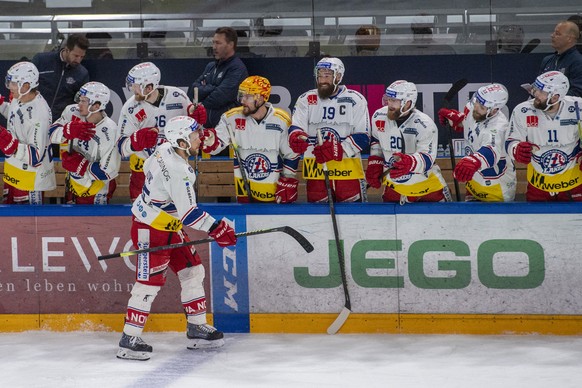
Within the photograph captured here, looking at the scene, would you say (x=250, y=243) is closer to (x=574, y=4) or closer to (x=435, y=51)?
(x=435, y=51)

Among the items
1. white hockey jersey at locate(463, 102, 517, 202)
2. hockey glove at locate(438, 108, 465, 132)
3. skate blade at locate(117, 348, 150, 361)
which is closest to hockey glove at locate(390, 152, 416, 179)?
white hockey jersey at locate(463, 102, 517, 202)

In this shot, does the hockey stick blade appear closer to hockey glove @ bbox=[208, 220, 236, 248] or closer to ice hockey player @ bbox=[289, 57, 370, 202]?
ice hockey player @ bbox=[289, 57, 370, 202]

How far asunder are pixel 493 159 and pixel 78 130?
2.94m

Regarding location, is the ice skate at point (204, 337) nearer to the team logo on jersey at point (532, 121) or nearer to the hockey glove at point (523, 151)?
the hockey glove at point (523, 151)

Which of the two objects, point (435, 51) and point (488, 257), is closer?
point (488, 257)

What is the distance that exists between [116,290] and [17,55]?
310 cm

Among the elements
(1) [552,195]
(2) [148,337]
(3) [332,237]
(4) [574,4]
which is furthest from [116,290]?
(4) [574,4]

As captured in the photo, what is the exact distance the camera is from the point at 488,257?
23.1 ft

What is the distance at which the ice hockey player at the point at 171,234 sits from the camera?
259 inches

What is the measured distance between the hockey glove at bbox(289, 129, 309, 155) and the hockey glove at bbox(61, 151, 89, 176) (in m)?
1.57

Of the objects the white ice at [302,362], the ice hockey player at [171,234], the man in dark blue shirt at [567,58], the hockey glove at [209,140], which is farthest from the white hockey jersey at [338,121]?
the man in dark blue shirt at [567,58]

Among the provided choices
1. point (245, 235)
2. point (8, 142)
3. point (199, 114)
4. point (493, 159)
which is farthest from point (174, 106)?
point (493, 159)

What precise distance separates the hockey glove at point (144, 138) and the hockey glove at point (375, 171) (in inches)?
61.3

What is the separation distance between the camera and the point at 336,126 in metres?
7.61
